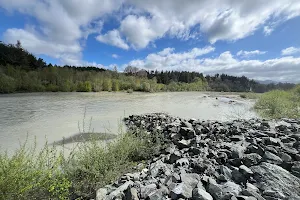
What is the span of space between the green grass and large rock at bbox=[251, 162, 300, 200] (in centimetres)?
303

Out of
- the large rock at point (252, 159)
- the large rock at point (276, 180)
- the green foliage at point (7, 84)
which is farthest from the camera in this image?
the green foliage at point (7, 84)

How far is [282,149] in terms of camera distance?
14.3 feet

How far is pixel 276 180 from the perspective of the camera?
10.0 ft

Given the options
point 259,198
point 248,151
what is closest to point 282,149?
point 248,151

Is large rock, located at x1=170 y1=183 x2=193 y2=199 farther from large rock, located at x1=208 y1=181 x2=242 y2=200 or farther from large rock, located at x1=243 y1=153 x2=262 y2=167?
large rock, located at x1=243 y1=153 x2=262 y2=167

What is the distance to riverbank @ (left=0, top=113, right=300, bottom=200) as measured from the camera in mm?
2961

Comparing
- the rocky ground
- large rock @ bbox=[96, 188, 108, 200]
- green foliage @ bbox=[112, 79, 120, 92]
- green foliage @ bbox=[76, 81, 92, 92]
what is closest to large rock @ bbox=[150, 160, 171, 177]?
the rocky ground

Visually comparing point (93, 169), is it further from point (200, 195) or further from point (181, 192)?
point (200, 195)

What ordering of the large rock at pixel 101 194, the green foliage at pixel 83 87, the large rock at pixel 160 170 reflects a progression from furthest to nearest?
1. the green foliage at pixel 83 87
2. the large rock at pixel 160 170
3. the large rock at pixel 101 194

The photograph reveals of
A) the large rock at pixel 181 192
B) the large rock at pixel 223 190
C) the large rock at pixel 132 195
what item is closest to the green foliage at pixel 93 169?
the large rock at pixel 132 195

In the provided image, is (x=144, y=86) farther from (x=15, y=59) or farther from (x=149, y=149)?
(x=149, y=149)

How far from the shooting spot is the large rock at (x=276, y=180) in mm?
2814

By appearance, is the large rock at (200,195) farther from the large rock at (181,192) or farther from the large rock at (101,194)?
the large rock at (101,194)

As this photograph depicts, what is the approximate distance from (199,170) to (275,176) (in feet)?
4.52
